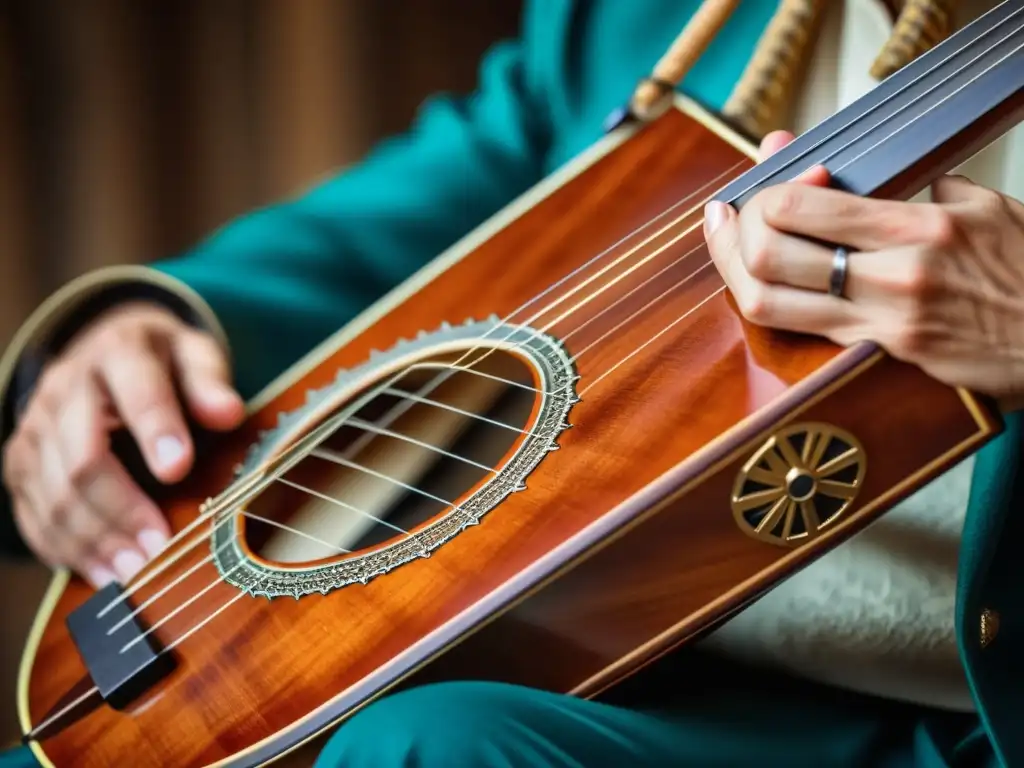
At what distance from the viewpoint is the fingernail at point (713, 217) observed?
0.49 metres

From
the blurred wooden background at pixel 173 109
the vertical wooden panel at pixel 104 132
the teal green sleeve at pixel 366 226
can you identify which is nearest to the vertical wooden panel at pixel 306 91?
the blurred wooden background at pixel 173 109

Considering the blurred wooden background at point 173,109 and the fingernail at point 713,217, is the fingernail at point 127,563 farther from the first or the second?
the blurred wooden background at point 173,109

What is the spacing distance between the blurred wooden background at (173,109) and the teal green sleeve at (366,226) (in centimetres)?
29

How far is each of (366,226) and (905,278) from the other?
582 mm

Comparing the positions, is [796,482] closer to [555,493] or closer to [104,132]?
[555,493]

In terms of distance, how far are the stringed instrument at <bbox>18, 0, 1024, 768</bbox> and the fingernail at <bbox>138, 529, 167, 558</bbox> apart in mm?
17

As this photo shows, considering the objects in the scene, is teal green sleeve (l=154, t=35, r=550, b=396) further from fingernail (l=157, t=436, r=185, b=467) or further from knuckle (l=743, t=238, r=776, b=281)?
knuckle (l=743, t=238, r=776, b=281)

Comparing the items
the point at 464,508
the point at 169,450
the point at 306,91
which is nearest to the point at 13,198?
the point at 306,91

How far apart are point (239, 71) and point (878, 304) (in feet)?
3.26

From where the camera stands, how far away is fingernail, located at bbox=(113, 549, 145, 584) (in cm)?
61

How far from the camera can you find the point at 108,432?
0.70 m

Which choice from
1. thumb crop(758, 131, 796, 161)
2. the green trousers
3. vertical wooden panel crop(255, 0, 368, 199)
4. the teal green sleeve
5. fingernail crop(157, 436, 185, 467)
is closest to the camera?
the green trousers

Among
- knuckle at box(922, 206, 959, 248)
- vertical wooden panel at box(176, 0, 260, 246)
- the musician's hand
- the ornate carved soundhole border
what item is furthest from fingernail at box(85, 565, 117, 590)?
vertical wooden panel at box(176, 0, 260, 246)

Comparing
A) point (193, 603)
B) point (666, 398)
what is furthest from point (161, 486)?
point (666, 398)
